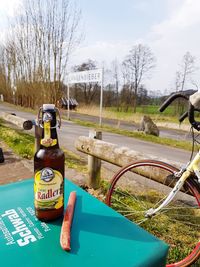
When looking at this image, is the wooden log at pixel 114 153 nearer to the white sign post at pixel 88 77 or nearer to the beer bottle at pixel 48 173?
the beer bottle at pixel 48 173

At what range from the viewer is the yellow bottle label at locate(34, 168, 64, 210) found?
2.79ft

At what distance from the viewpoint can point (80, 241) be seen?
0.78m

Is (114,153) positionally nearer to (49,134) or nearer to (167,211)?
(167,211)

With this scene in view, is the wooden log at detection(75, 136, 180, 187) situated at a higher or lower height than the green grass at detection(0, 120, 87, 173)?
higher

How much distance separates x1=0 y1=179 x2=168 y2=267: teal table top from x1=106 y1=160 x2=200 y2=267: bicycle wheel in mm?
886

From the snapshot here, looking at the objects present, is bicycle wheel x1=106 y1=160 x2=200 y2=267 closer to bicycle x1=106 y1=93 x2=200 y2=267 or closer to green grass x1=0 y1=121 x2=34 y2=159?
bicycle x1=106 y1=93 x2=200 y2=267

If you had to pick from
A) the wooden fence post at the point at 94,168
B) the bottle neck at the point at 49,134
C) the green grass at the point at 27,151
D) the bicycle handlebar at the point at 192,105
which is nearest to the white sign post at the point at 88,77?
the green grass at the point at 27,151

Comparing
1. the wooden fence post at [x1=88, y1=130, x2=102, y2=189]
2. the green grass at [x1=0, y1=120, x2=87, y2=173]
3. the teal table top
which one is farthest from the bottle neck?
the green grass at [x1=0, y1=120, x2=87, y2=173]

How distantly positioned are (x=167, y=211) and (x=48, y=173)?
1.63 m

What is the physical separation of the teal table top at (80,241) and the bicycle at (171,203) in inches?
32.9

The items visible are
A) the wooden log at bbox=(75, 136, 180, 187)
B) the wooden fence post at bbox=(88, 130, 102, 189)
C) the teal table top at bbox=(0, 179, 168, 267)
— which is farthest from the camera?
the wooden fence post at bbox=(88, 130, 102, 189)

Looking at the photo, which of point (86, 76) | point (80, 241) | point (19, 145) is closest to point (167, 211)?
point (80, 241)

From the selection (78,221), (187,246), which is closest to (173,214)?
(187,246)

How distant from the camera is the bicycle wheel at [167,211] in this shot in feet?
5.43
